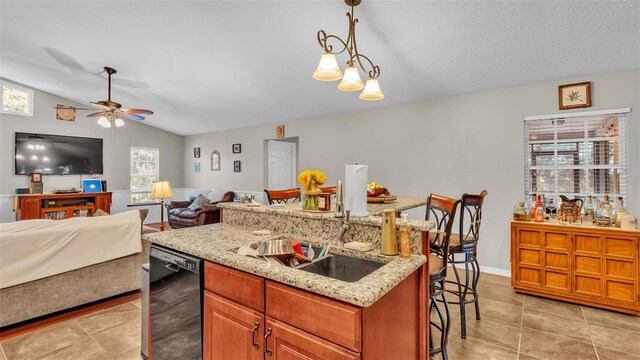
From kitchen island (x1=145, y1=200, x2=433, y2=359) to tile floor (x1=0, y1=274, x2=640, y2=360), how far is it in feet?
3.75

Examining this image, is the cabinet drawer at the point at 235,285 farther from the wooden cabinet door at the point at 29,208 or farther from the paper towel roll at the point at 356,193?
the wooden cabinet door at the point at 29,208

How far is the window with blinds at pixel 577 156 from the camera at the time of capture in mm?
3170

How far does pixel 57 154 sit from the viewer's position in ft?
20.3

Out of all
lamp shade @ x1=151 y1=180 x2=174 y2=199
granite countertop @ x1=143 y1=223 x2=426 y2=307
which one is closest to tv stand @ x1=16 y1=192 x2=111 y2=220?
lamp shade @ x1=151 y1=180 x2=174 y2=199

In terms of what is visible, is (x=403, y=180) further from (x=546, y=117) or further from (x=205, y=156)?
(x=205, y=156)

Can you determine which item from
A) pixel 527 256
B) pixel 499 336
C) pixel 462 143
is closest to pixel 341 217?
pixel 499 336

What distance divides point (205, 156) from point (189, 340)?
6819 mm

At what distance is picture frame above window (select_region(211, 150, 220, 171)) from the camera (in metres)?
7.46

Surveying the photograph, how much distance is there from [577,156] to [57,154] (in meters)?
9.00

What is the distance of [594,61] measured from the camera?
117 inches

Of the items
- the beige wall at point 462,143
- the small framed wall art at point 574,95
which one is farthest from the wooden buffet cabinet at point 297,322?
the small framed wall art at point 574,95

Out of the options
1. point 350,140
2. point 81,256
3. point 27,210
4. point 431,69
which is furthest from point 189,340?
point 27,210

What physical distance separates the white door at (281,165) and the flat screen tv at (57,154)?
3.97 meters

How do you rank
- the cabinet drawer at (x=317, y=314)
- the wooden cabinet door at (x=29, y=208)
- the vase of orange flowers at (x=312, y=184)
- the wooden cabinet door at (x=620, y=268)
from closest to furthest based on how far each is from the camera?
the cabinet drawer at (x=317, y=314) → the vase of orange flowers at (x=312, y=184) → the wooden cabinet door at (x=620, y=268) → the wooden cabinet door at (x=29, y=208)
